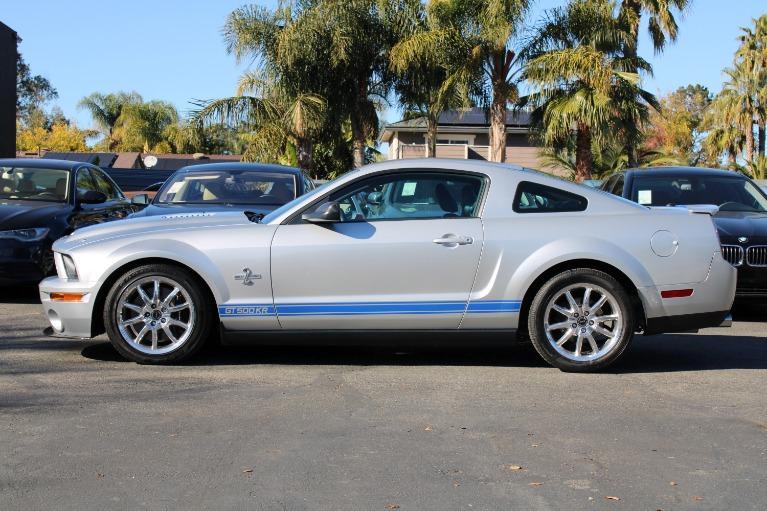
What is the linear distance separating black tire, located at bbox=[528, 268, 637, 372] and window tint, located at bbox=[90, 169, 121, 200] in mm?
6880

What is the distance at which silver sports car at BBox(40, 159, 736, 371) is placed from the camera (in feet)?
21.3

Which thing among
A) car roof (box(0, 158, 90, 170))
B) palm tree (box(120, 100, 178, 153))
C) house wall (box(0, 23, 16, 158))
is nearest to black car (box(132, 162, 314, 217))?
car roof (box(0, 158, 90, 170))

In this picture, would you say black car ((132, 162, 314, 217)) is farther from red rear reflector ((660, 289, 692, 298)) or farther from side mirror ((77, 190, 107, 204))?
red rear reflector ((660, 289, 692, 298))

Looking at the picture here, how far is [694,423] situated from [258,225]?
318cm

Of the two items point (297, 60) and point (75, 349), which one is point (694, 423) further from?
point (297, 60)

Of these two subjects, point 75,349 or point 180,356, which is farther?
point 75,349

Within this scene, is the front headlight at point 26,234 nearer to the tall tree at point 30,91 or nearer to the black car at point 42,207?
the black car at point 42,207

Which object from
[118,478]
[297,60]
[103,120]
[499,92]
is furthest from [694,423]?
[103,120]

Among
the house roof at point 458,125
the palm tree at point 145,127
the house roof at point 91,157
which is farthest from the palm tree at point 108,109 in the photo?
the house roof at point 458,125

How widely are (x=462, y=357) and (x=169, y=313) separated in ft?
7.30

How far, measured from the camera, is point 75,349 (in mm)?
7336

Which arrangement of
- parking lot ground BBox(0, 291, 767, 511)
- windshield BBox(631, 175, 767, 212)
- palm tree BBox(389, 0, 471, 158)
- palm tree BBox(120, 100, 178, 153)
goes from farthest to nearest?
palm tree BBox(120, 100, 178, 153) < palm tree BBox(389, 0, 471, 158) < windshield BBox(631, 175, 767, 212) < parking lot ground BBox(0, 291, 767, 511)

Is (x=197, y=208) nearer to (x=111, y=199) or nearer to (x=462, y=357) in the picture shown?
(x=111, y=199)

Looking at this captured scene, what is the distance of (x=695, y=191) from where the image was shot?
10.8m
